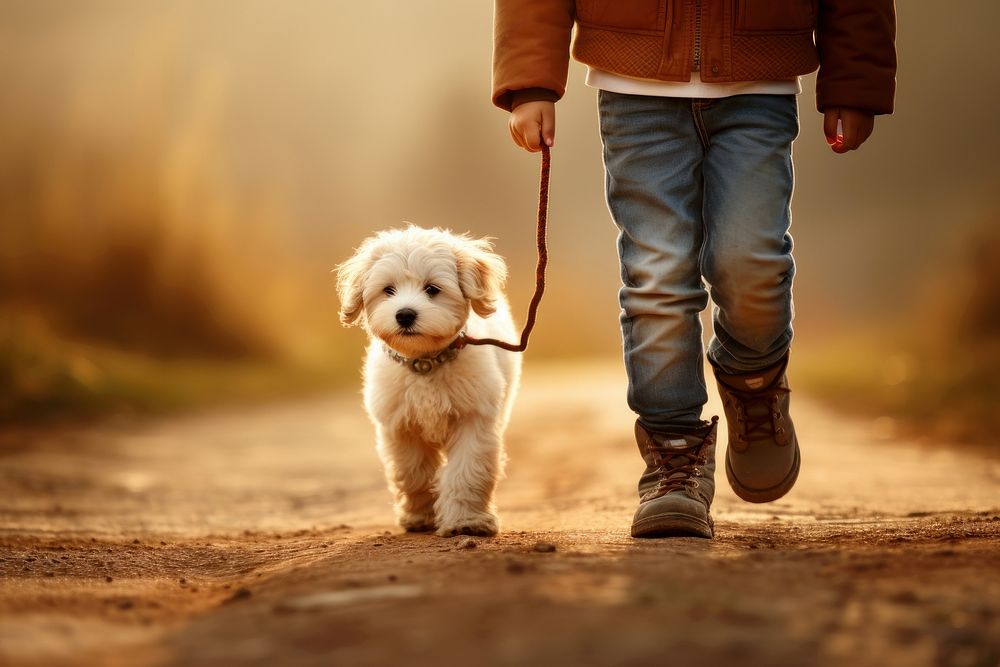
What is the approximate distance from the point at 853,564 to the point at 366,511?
140 inches

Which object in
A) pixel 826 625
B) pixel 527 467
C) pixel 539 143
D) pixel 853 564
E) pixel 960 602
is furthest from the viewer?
pixel 527 467

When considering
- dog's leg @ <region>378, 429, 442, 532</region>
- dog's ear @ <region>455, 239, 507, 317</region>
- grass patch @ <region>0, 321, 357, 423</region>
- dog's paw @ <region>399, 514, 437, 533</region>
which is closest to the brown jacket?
dog's ear @ <region>455, 239, 507, 317</region>

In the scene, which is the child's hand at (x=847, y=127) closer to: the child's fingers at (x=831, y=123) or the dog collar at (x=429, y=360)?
the child's fingers at (x=831, y=123)

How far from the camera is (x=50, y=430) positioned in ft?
31.8

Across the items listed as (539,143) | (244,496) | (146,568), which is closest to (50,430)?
(244,496)

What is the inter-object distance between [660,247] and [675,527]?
3.14 feet

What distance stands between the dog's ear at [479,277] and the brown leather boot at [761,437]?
3.34 feet

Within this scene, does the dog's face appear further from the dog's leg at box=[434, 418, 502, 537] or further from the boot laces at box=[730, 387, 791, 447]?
the boot laces at box=[730, 387, 791, 447]

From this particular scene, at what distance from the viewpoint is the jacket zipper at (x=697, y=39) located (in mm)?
3652

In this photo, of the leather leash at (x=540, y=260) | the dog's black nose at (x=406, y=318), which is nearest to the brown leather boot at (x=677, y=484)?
the leather leash at (x=540, y=260)

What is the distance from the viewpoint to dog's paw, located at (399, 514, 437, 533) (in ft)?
14.8

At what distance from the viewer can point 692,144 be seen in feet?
12.3

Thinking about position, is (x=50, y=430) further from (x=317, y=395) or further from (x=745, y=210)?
(x=745, y=210)

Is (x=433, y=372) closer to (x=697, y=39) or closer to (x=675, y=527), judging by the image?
(x=675, y=527)
